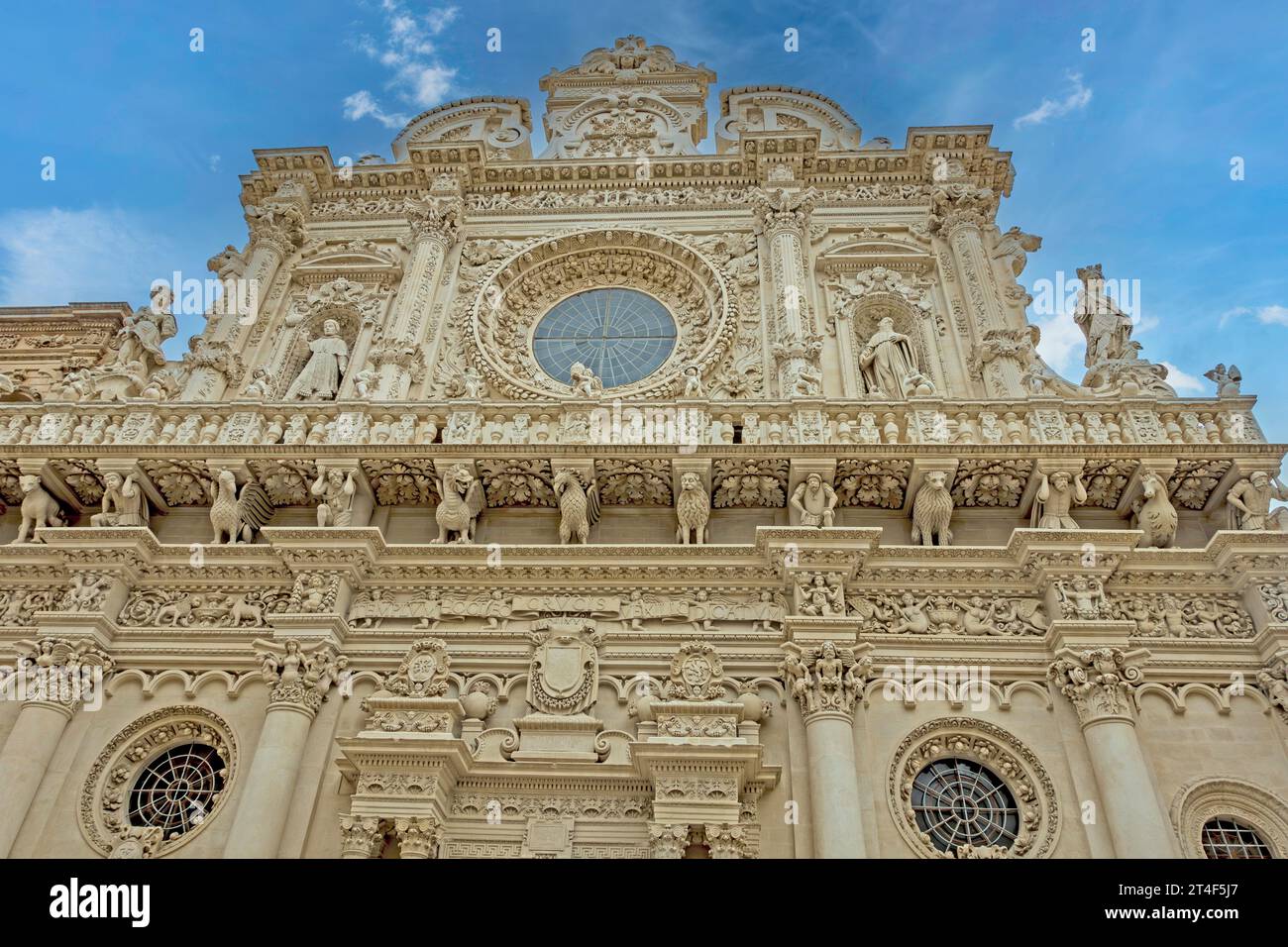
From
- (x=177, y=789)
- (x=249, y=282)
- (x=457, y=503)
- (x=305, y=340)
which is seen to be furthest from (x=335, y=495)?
(x=249, y=282)

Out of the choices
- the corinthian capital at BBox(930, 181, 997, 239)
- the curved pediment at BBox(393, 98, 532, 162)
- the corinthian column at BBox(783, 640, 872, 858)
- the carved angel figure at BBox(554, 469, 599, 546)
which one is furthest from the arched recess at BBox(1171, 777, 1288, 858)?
the curved pediment at BBox(393, 98, 532, 162)

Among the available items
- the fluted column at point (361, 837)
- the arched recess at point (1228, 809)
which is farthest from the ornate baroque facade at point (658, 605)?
the fluted column at point (361, 837)

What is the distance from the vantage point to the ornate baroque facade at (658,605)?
33.3 ft

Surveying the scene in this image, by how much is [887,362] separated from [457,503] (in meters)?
7.36

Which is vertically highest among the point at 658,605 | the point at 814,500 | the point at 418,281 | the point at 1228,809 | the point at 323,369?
the point at 418,281

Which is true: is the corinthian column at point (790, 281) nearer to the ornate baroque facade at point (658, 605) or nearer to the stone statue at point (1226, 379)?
the ornate baroque facade at point (658, 605)

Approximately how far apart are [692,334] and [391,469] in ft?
20.6

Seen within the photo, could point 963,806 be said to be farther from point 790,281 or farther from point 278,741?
point 790,281

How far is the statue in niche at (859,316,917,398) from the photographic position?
1498 centimetres

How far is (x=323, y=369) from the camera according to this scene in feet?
51.4

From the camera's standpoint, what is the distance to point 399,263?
57.8 ft

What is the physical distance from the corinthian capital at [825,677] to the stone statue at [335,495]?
590 centimetres

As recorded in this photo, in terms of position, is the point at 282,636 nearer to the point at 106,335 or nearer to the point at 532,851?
the point at 532,851
